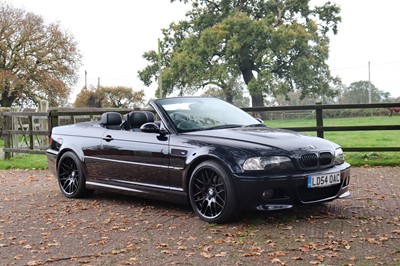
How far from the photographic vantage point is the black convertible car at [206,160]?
18.9ft

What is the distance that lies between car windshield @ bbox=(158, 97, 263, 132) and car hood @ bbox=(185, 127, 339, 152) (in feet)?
0.80

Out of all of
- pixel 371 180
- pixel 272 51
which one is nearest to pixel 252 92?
pixel 272 51

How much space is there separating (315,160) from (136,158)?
2347 mm

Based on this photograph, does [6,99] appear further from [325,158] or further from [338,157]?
[325,158]

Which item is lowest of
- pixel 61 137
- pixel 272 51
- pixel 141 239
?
pixel 141 239

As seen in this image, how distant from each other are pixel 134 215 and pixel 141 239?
4.30ft

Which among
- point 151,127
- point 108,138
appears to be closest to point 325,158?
point 151,127

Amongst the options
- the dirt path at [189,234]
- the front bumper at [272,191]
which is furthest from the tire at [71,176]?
the front bumper at [272,191]

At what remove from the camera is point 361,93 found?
316 ft

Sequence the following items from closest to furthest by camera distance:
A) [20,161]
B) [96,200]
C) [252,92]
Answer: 1. [96,200]
2. [20,161]
3. [252,92]

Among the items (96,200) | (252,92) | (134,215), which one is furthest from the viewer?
(252,92)

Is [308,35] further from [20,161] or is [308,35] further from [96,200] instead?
[96,200]

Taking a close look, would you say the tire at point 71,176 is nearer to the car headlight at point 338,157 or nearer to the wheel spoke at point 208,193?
the wheel spoke at point 208,193

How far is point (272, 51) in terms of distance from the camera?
42344 millimetres
